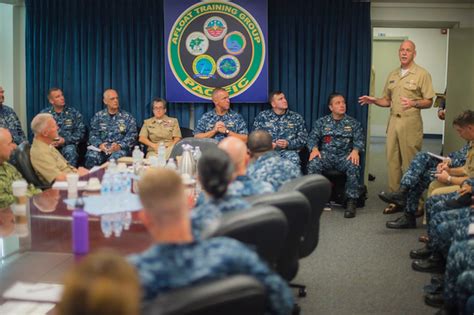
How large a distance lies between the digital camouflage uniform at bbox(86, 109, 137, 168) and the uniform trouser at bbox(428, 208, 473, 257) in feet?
11.6

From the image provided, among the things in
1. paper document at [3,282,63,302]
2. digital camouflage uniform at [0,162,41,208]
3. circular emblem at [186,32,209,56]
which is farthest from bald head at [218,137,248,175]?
circular emblem at [186,32,209,56]

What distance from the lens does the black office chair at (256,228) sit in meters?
1.90

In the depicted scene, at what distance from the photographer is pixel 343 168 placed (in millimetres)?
6016

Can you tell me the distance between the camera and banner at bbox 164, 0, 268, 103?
6.44m

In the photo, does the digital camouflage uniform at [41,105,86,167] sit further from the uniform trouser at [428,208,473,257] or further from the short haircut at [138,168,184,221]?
Answer: the short haircut at [138,168,184,221]

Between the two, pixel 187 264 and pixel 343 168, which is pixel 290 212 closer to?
pixel 187 264

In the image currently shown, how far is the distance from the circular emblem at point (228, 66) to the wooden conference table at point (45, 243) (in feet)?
12.1

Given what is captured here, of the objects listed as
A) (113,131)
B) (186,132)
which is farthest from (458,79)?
(113,131)

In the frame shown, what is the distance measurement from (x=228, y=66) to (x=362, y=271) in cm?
314

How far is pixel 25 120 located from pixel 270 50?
3117mm

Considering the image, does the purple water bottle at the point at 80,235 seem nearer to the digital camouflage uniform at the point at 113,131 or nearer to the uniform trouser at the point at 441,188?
the uniform trouser at the point at 441,188

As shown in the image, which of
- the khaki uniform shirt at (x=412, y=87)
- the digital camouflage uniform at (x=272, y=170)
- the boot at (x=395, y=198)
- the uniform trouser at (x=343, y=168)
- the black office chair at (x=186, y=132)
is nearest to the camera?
the digital camouflage uniform at (x=272, y=170)

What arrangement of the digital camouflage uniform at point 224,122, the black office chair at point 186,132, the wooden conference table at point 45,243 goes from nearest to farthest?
1. the wooden conference table at point 45,243
2. the digital camouflage uniform at point 224,122
3. the black office chair at point 186,132

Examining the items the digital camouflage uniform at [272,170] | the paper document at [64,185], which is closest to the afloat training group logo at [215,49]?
the paper document at [64,185]
